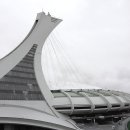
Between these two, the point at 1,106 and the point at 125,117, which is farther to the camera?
the point at 125,117

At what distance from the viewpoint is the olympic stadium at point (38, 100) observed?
30056mm

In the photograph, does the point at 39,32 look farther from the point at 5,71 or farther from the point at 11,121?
the point at 11,121

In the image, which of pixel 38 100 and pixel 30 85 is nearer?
pixel 38 100

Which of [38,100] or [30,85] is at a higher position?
[30,85]

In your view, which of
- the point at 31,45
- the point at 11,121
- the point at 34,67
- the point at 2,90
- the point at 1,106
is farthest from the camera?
the point at 31,45

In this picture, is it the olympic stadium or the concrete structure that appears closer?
the olympic stadium

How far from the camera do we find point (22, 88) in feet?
129

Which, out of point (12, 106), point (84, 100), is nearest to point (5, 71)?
point (12, 106)

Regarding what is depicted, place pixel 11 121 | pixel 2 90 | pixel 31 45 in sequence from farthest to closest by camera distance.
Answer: pixel 31 45, pixel 2 90, pixel 11 121

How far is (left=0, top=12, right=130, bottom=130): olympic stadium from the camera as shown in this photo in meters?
30.1

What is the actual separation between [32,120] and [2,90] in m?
11.1

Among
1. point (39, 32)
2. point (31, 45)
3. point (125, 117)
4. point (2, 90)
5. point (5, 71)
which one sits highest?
point (39, 32)

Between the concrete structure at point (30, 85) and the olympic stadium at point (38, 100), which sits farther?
the concrete structure at point (30, 85)

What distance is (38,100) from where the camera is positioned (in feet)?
129
